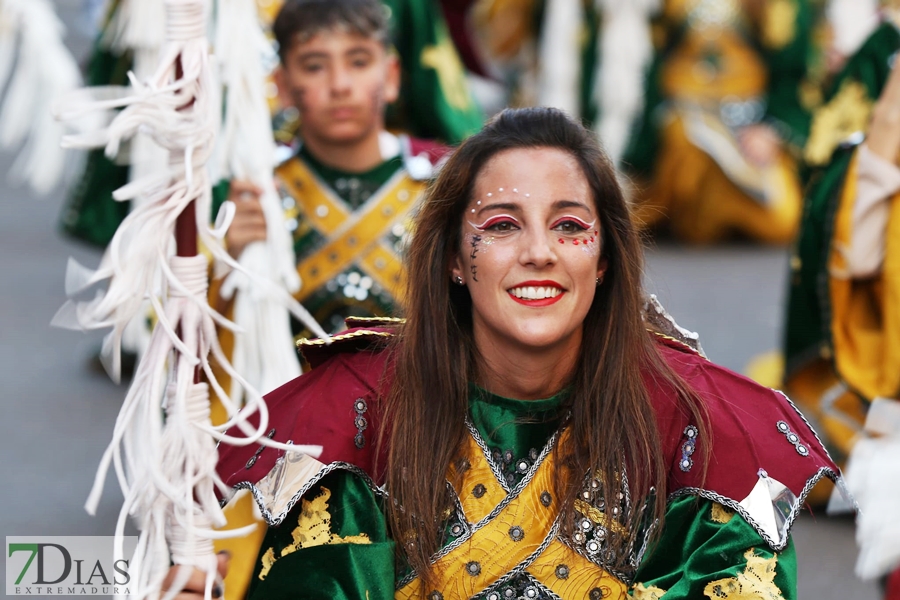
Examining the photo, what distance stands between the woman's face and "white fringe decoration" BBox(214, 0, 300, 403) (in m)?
0.57

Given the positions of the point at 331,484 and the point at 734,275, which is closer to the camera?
the point at 331,484

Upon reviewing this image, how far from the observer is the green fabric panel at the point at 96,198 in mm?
4699

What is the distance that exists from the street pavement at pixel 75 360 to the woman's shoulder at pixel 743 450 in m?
0.35

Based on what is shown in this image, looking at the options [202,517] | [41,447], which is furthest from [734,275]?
[202,517]

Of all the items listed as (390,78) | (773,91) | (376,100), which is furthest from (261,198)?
(773,91)

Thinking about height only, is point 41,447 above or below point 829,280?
below

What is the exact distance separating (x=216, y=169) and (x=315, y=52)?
60 cm

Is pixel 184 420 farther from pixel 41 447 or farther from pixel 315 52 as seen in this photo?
pixel 41 447

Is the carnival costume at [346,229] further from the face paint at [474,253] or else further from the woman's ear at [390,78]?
the face paint at [474,253]

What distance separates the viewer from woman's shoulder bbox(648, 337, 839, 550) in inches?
89.9

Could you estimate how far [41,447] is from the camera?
183 inches

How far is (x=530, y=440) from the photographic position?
241 cm

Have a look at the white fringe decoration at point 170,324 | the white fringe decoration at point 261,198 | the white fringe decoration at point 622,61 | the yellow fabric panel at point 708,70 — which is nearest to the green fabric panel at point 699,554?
the white fringe decoration at point 170,324

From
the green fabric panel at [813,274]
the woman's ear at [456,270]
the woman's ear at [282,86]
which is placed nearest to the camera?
the woman's ear at [456,270]
